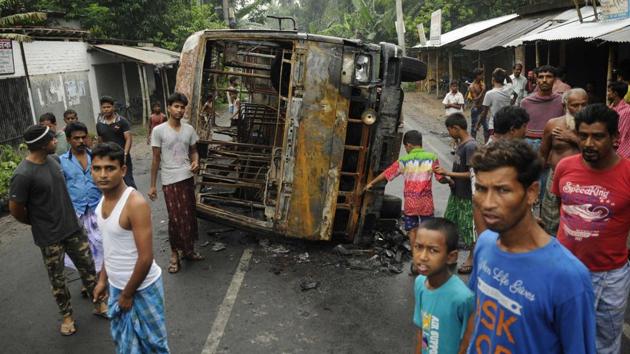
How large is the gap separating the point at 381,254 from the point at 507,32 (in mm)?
10462

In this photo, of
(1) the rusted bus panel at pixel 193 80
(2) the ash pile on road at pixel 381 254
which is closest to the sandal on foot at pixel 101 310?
(1) the rusted bus panel at pixel 193 80

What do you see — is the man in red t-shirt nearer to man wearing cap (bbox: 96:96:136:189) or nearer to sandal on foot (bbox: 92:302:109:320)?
sandal on foot (bbox: 92:302:109:320)

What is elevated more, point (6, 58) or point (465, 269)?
point (6, 58)

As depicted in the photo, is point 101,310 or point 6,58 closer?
point 101,310

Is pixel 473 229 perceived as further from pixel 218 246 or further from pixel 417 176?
pixel 218 246

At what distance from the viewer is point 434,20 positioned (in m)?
19.1

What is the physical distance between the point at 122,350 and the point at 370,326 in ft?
6.56

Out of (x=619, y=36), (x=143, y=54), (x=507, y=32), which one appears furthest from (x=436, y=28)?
(x=619, y=36)

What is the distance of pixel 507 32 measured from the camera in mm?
13617

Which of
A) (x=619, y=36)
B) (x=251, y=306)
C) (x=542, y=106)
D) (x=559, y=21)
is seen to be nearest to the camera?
(x=251, y=306)

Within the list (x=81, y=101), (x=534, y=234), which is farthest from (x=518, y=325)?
(x=81, y=101)

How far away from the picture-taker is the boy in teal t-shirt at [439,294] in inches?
88.5

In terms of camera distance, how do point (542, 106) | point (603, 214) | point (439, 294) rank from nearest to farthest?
point (439, 294), point (603, 214), point (542, 106)

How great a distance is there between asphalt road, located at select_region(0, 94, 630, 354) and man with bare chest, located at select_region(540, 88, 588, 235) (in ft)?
4.47
